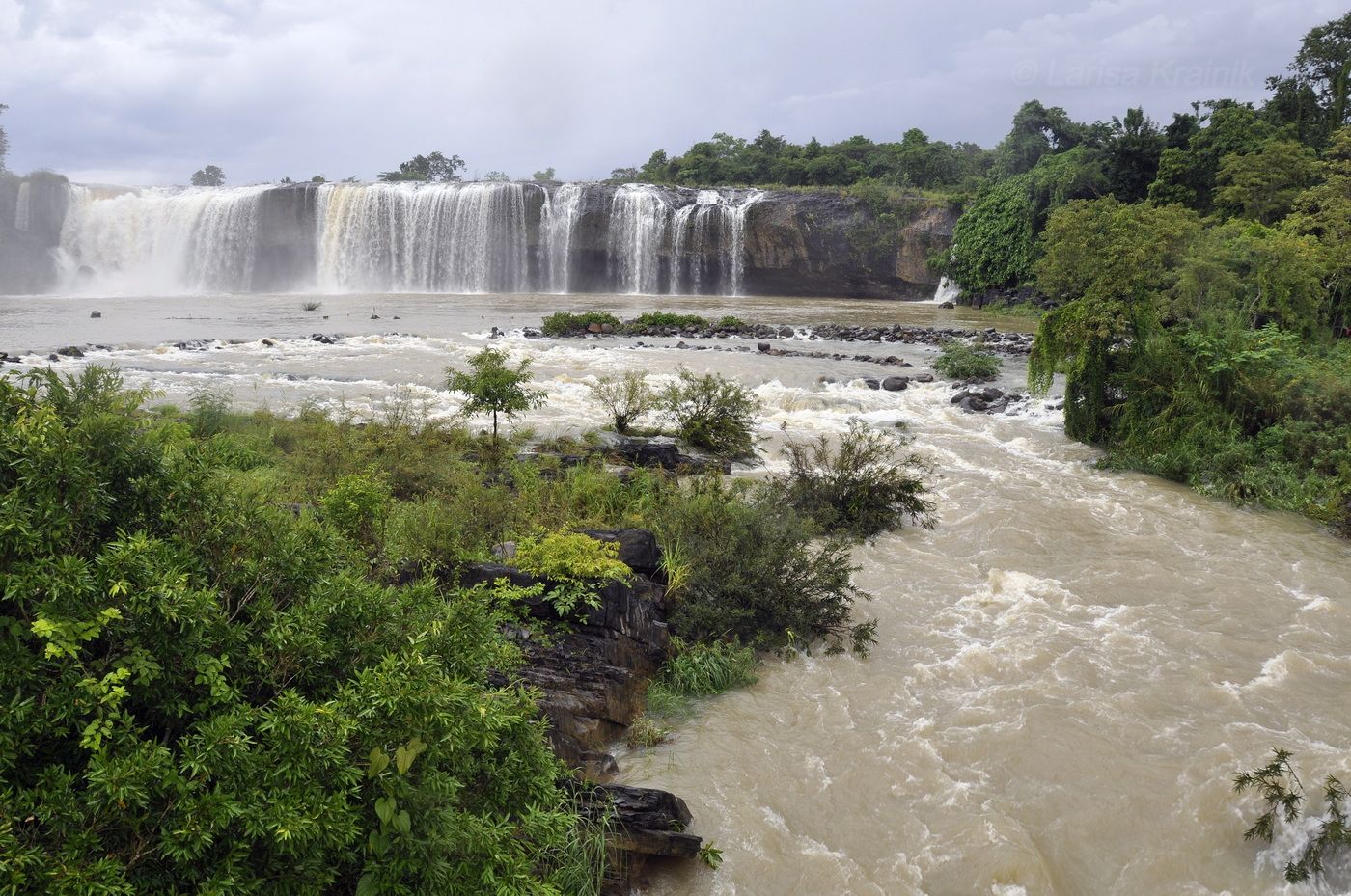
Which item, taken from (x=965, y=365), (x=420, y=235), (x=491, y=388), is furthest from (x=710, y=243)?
(x=491, y=388)

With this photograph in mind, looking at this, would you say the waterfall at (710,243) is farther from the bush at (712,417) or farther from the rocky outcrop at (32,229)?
the rocky outcrop at (32,229)

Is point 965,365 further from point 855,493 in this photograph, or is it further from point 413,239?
point 413,239

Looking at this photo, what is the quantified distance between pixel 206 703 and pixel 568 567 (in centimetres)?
339

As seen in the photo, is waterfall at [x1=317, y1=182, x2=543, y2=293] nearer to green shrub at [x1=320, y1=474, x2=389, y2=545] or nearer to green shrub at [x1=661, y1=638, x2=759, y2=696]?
green shrub at [x1=320, y1=474, x2=389, y2=545]

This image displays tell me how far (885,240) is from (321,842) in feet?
149

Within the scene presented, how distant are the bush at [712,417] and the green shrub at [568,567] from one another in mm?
6331

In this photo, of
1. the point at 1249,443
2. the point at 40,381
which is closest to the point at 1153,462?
the point at 1249,443

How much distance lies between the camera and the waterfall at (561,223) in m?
44.4

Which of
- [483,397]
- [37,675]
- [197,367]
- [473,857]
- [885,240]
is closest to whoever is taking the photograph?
[37,675]

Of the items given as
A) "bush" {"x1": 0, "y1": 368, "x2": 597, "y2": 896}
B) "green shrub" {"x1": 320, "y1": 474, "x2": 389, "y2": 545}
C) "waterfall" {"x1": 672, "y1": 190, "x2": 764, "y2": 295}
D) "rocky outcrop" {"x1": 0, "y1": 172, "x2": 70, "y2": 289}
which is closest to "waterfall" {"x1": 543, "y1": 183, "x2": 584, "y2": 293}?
"waterfall" {"x1": 672, "y1": 190, "x2": 764, "y2": 295}

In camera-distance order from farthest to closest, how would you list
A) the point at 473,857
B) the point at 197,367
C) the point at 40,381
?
the point at 197,367 < the point at 40,381 < the point at 473,857

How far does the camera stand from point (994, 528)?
9.84 m

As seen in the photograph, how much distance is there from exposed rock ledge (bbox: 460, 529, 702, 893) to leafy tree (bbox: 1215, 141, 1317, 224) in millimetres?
30798

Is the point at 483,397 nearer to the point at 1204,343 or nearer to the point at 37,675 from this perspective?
the point at 37,675
